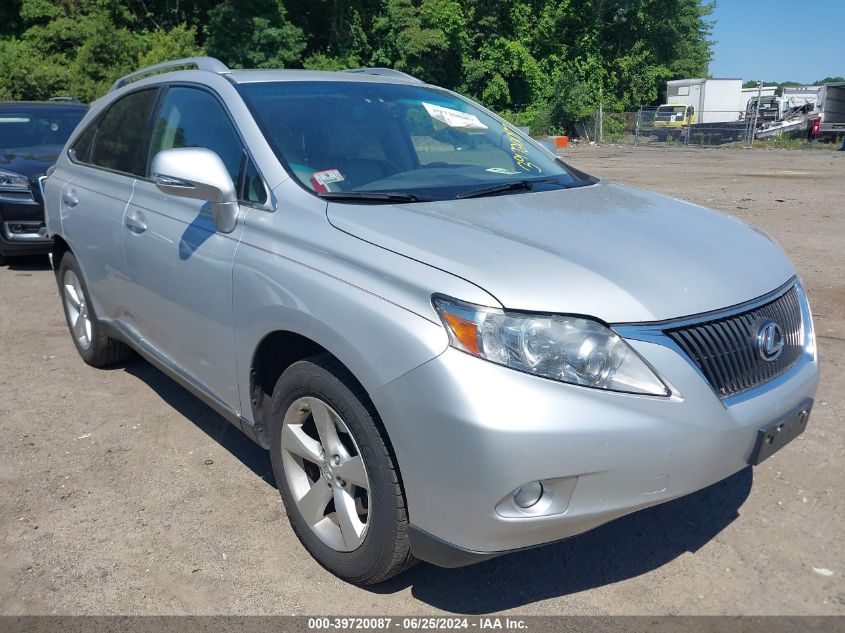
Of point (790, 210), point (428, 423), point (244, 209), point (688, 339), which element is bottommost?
point (790, 210)

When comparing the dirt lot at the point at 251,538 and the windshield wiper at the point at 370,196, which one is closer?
the dirt lot at the point at 251,538

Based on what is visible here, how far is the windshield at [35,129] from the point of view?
27.4 feet

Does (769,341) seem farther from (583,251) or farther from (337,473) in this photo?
(337,473)

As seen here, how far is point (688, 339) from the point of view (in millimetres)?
2316

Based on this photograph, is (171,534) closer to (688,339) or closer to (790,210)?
(688,339)

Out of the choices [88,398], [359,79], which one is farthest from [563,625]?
[88,398]

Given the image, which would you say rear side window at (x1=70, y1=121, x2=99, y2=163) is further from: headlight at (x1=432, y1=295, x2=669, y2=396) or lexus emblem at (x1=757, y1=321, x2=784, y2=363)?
lexus emblem at (x1=757, y1=321, x2=784, y2=363)

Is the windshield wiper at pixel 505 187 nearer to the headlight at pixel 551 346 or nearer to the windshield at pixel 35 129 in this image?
the headlight at pixel 551 346

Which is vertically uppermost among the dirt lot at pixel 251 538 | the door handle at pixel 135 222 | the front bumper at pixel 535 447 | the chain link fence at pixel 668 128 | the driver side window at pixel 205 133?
the driver side window at pixel 205 133

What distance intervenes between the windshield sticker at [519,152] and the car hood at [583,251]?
0.57 metres

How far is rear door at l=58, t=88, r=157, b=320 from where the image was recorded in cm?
395

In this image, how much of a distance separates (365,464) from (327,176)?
1.18 meters

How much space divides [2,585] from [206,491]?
88cm

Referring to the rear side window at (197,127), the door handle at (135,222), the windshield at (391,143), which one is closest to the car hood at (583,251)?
the windshield at (391,143)
